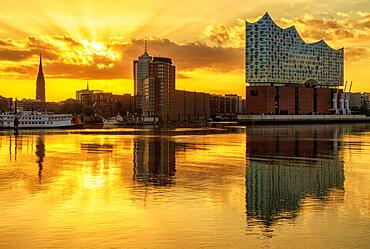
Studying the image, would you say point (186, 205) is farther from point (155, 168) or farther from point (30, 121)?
point (30, 121)

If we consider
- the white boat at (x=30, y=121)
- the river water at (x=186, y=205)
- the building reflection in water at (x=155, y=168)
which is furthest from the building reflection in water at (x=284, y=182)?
the white boat at (x=30, y=121)

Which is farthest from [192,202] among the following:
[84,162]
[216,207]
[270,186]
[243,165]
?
[84,162]

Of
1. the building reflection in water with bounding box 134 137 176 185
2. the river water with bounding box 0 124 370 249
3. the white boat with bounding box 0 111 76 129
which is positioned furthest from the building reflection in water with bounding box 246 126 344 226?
the white boat with bounding box 0 111 76 129

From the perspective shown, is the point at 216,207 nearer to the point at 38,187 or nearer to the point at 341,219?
the point at 341,219

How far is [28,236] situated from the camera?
66.7 feet

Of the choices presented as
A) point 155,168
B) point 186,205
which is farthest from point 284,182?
point 155,168

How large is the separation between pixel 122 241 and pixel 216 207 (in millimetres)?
7811

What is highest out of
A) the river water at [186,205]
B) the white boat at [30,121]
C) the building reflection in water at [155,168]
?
the white boat at [30,121]

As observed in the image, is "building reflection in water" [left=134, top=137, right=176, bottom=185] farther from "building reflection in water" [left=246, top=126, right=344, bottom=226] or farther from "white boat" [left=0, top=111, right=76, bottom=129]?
"white boat" [left=0, top=111, right=76, bottom=129]

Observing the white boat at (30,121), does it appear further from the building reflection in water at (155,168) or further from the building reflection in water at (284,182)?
the building reflection in water at (284,182)

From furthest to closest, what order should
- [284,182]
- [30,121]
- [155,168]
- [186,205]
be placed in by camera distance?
[30,121] < [155,168] < [284,182] < [186,205]

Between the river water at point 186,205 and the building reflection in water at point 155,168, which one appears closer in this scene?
the river water at point 186,205

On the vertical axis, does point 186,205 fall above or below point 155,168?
below

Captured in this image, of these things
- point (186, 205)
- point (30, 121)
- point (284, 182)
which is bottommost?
point (186, 205)
